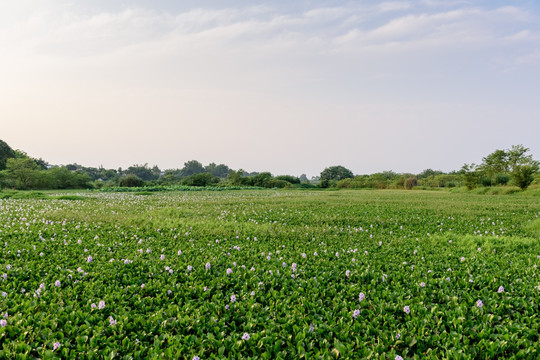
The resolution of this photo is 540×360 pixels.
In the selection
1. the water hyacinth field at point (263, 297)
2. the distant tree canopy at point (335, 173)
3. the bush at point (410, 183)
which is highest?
the distant tree canopy at point (335, 173)

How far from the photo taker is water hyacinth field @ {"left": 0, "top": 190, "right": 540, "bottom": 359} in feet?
9.23

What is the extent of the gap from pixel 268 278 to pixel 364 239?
3.48m

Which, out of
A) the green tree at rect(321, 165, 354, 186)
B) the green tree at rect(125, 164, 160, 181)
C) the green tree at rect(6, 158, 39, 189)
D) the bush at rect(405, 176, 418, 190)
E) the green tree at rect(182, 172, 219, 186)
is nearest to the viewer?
the green tree at rect(6, 158, 39, 189)

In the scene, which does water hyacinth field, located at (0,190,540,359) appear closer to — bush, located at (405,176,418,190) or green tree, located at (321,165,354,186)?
bush, located at (405,176,418,190)

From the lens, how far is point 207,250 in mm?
5684

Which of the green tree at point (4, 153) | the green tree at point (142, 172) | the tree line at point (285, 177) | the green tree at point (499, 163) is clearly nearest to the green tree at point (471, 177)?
the tree line at point (285, 177)

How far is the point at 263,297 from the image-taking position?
372 centimetres

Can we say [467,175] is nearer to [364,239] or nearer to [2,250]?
[364,239]

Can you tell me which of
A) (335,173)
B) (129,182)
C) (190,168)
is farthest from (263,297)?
(190,168)

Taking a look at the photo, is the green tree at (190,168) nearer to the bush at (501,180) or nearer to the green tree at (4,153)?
the green tree at (4,153)

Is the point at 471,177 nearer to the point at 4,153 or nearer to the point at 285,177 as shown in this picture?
the point at 285,177

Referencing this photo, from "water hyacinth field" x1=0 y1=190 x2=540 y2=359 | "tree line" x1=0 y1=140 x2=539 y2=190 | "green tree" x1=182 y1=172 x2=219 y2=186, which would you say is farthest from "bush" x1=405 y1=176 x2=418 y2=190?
"water hyacinth field" x1=0 y1=190 x2=540 y2=359

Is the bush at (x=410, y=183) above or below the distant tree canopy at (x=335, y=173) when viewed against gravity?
below

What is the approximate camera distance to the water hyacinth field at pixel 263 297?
2812 millimetres
